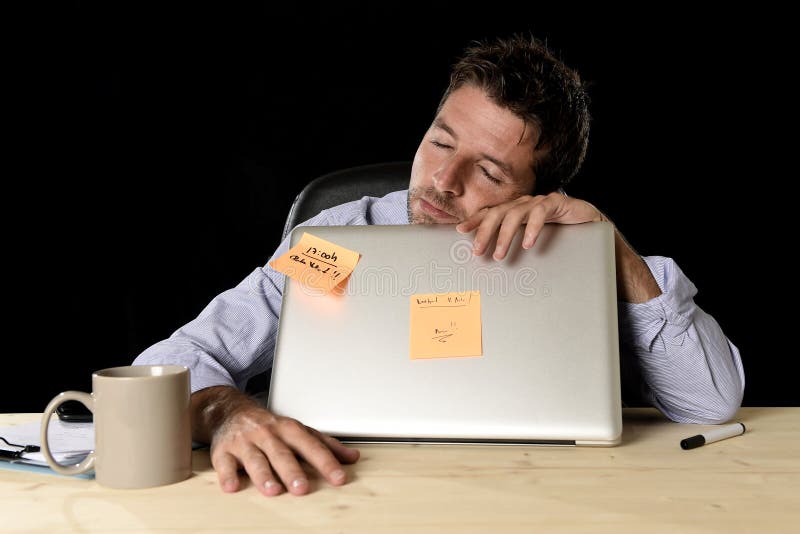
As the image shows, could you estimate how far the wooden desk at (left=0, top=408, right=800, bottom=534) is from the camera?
68cm

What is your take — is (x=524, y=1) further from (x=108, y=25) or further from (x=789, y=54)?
(x=108, y=25)

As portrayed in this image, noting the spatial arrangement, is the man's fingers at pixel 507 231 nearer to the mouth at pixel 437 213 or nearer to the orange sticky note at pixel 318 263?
the orange sticky note at pixel 318 263

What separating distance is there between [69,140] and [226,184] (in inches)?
18.8

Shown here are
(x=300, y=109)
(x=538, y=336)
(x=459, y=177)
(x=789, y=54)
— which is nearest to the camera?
(x=538, y=336)

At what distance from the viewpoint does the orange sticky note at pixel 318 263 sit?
100 cm

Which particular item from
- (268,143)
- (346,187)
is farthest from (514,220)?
(268,143)

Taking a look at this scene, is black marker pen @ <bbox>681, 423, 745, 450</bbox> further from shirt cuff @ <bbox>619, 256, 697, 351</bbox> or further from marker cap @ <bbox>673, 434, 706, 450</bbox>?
shirt cuff @ <bbox>619, 256, 697, 351</bbox>

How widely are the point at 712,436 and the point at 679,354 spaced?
0.22 metres

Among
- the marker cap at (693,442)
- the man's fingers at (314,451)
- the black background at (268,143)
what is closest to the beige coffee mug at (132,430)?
the man's fingers at (314,451)

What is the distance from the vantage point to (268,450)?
2.67 feet

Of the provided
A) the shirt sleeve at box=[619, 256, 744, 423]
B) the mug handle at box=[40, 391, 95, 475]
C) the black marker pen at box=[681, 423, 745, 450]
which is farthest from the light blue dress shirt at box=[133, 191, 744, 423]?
the mug handle at box=[40, 391, 95, 475]

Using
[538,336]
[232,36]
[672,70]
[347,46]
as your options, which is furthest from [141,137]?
[538,336]

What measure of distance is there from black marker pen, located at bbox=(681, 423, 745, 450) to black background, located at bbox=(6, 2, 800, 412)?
1381 millimetres

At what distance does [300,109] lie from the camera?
2.39 metres
